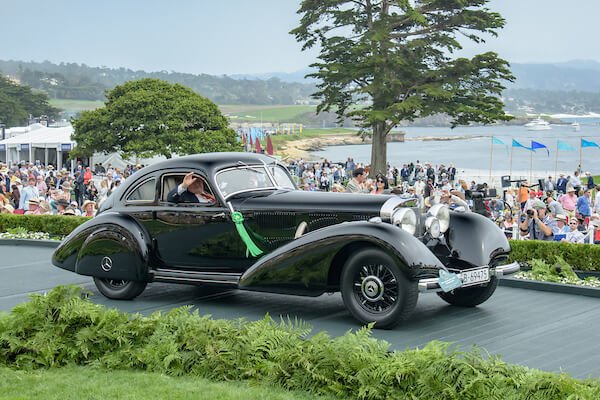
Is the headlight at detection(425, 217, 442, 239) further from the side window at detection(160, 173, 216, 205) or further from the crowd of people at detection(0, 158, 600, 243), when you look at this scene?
the side window at detection(160, 173, 216, 205)

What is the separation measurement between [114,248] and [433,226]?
4051mm

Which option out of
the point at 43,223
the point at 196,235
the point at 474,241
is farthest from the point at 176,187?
the point at 43,223

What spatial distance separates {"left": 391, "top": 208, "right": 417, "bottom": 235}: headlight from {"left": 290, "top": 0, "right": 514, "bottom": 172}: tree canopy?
131 feet

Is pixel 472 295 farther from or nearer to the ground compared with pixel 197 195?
nearer to the ground

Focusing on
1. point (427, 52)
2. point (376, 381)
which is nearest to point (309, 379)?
point (376, 381)

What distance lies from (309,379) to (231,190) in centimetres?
413

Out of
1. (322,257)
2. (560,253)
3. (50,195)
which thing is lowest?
(50,195)

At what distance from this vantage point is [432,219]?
30.9 ft

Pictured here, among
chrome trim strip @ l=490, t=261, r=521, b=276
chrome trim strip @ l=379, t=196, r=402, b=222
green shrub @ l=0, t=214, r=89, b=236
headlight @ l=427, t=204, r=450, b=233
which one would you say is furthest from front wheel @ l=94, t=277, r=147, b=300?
green shrub @ l=0, t=214, r=89, b=236

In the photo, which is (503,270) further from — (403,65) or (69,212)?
(403,65)

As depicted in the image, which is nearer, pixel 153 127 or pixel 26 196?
pixel 26 196

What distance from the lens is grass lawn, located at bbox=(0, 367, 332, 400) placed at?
639cm

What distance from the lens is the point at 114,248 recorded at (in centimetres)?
1040

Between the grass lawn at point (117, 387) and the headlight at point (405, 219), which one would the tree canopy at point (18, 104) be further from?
the grass lawn at point (117, 387)
